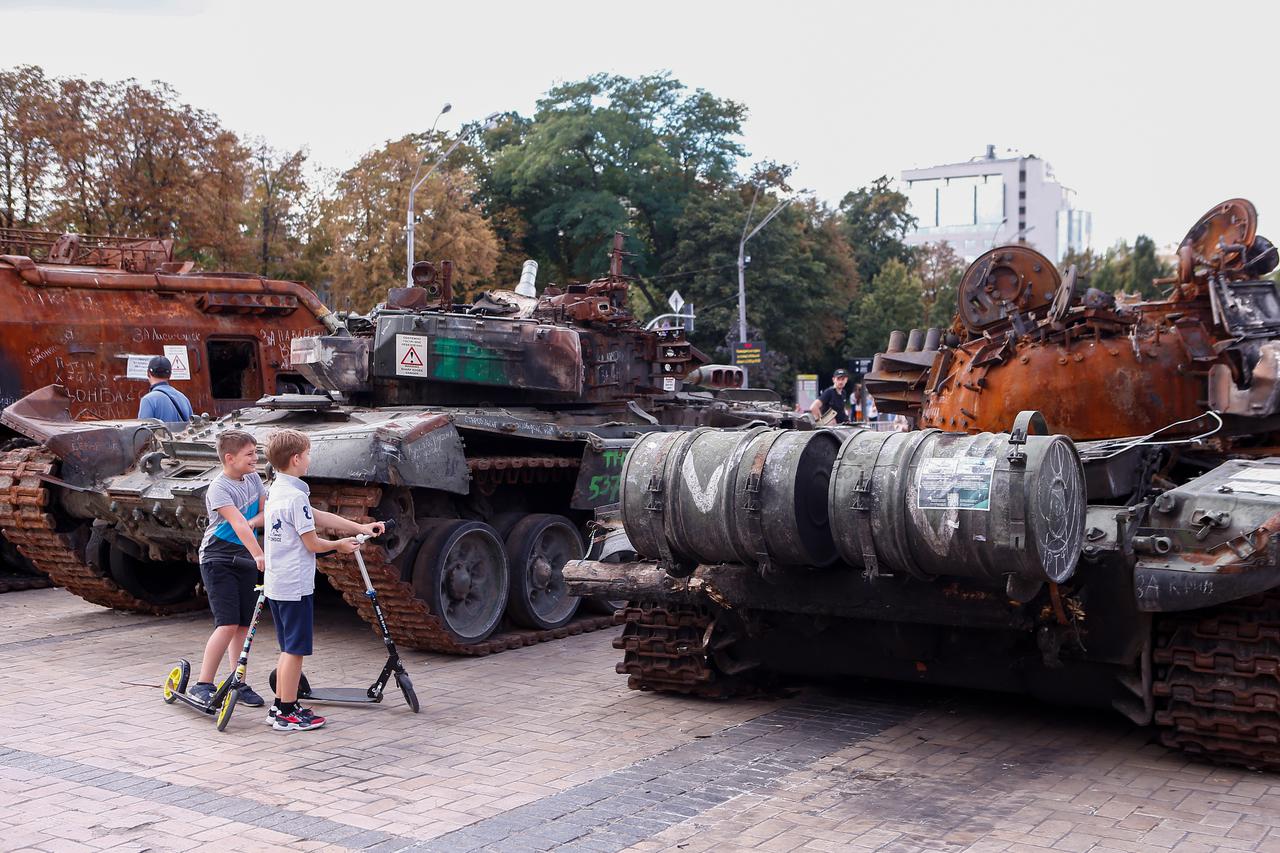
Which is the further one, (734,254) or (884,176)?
(884,176)

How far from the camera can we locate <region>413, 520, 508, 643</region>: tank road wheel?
8914 millimetres

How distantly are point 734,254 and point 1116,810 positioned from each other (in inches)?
1434

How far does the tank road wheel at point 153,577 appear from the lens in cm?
1068

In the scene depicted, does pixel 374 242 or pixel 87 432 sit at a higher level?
pixel 374 242

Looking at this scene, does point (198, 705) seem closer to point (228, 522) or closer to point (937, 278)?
point (228, 522)

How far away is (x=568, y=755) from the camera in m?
6.49

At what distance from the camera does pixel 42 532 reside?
399 inches

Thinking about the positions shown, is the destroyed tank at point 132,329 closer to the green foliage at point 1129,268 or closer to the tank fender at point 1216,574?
the tank fender at point 1216,574

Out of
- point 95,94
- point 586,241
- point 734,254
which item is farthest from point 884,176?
point 95,94

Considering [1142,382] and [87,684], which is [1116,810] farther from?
[87,684]

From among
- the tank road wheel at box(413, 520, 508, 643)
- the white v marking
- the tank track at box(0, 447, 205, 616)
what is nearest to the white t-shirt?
the tank road wheel at box(413, 520, 508, 643)

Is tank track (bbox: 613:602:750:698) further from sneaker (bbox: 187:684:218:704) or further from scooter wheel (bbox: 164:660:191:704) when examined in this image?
scooter wheel (bbox: 164:660:191:704)

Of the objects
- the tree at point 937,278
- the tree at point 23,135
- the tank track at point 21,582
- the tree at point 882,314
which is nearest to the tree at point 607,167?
the tree at point 882,314

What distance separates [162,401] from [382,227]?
18656mm
